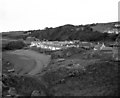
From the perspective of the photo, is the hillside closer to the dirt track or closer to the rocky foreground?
the dirt track

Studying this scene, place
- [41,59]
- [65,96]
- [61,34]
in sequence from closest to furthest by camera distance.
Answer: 1. [65,96]
2. [41,59]
3. [61,34]

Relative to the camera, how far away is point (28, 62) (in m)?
29.1

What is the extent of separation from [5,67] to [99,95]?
14421 mm

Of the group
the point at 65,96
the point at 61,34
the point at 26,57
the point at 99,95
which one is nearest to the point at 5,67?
the point at 26,57

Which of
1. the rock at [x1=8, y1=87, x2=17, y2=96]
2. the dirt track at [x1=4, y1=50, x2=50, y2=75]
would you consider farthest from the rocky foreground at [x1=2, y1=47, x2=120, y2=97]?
the dirt track at [x1=4, y1=50, x2=50, y2=75]

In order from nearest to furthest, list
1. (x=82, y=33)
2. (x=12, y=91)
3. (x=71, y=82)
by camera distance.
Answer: (x=12, y=91) < (x=71, y=82) < (x=82, y=33)

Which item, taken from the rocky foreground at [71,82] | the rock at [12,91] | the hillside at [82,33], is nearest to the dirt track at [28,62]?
the rocky foreground at [71,82]

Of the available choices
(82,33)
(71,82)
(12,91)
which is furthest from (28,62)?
(82,33)

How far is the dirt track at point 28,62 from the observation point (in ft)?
84.7

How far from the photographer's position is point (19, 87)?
65.6 ft

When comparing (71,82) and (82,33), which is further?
(82,33)

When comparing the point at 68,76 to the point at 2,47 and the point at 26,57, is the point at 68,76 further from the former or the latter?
the point at 2,47

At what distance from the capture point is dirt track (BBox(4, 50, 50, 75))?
84.7 ft

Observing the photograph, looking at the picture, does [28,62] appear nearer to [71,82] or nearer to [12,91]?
[12,91]
